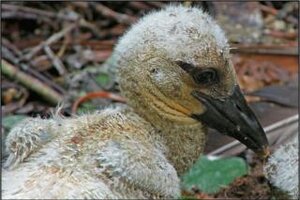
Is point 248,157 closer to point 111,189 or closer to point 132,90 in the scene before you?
point 132,90

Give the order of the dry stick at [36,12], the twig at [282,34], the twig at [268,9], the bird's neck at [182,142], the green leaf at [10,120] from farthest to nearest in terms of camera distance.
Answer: the twig at [268,9] → the twig at [282,34] → the dry stick at [36,12] → the green leaf at [10,120] → the bird's neck at [182,142]

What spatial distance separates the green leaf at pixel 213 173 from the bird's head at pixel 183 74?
0.97m

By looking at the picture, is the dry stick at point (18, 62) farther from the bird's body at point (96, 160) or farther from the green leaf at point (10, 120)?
the bird's body at point (96, 160)

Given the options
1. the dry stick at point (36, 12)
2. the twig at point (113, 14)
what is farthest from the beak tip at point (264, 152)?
the dry stick at point (36, 12)

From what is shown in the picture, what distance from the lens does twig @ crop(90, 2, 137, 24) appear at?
6.28 meters

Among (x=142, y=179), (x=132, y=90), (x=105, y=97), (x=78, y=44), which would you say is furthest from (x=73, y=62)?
(x=142, y=179)

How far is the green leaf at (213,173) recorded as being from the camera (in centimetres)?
445

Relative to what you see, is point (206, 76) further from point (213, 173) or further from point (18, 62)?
point (18, 62)

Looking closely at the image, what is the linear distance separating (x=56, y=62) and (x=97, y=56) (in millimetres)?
288

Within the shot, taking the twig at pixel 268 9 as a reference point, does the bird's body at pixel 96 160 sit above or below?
below

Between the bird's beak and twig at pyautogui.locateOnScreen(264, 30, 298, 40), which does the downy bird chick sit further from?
twig at pyautogui.locateOnScreen(264, 30, 298, 40)

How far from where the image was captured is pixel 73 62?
5.87 meters

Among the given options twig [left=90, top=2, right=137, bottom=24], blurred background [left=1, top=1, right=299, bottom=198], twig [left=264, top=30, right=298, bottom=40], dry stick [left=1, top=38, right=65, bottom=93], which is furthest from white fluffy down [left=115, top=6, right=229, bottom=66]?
twig [left=264, top=30, right=298, bottom=40]

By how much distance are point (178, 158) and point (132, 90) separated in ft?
1.00
